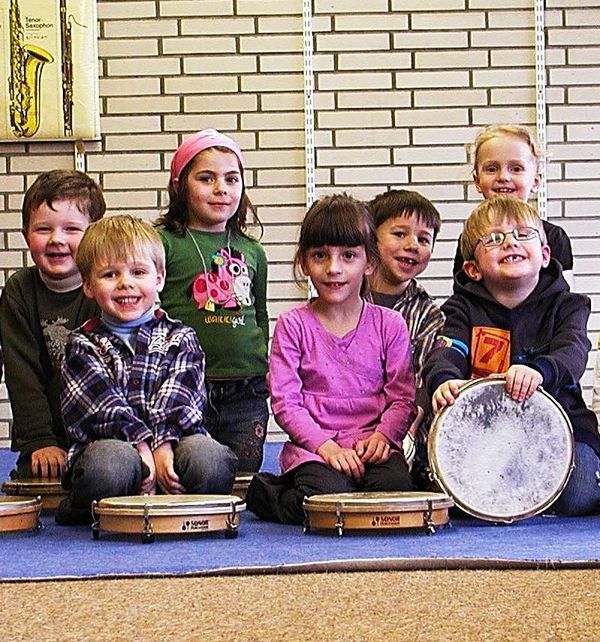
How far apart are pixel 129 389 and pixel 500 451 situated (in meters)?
1.05

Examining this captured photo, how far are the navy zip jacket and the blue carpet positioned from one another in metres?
0.38

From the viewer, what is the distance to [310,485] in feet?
11.6

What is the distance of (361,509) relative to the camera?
317 cm

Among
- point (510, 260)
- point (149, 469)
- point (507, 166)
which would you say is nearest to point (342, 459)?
point (149, 469)

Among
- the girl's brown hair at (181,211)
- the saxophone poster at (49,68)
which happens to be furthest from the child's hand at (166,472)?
the saxophone poster at (49,68)

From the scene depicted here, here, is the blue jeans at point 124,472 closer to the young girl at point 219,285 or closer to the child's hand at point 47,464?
the child's hand at point 47,464

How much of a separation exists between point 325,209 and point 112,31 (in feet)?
9.70

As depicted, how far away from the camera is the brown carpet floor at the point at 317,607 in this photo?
2.12 metres

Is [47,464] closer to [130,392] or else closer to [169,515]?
[130,392]

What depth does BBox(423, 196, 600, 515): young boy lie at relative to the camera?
145 inches

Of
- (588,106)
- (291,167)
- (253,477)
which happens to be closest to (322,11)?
(291,167)

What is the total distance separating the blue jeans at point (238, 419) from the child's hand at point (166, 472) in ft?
2.63

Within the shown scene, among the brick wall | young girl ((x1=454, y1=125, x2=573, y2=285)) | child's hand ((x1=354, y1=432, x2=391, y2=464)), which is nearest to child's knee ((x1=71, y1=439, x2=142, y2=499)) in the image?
child's hand ((x1=354, y1=432, x2=391, y2=464))

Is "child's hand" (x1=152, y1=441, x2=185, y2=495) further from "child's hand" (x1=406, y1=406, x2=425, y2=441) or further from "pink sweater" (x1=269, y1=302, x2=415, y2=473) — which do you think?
"child's hand" (x1=406, y1=406, x2=425, y2=441)
